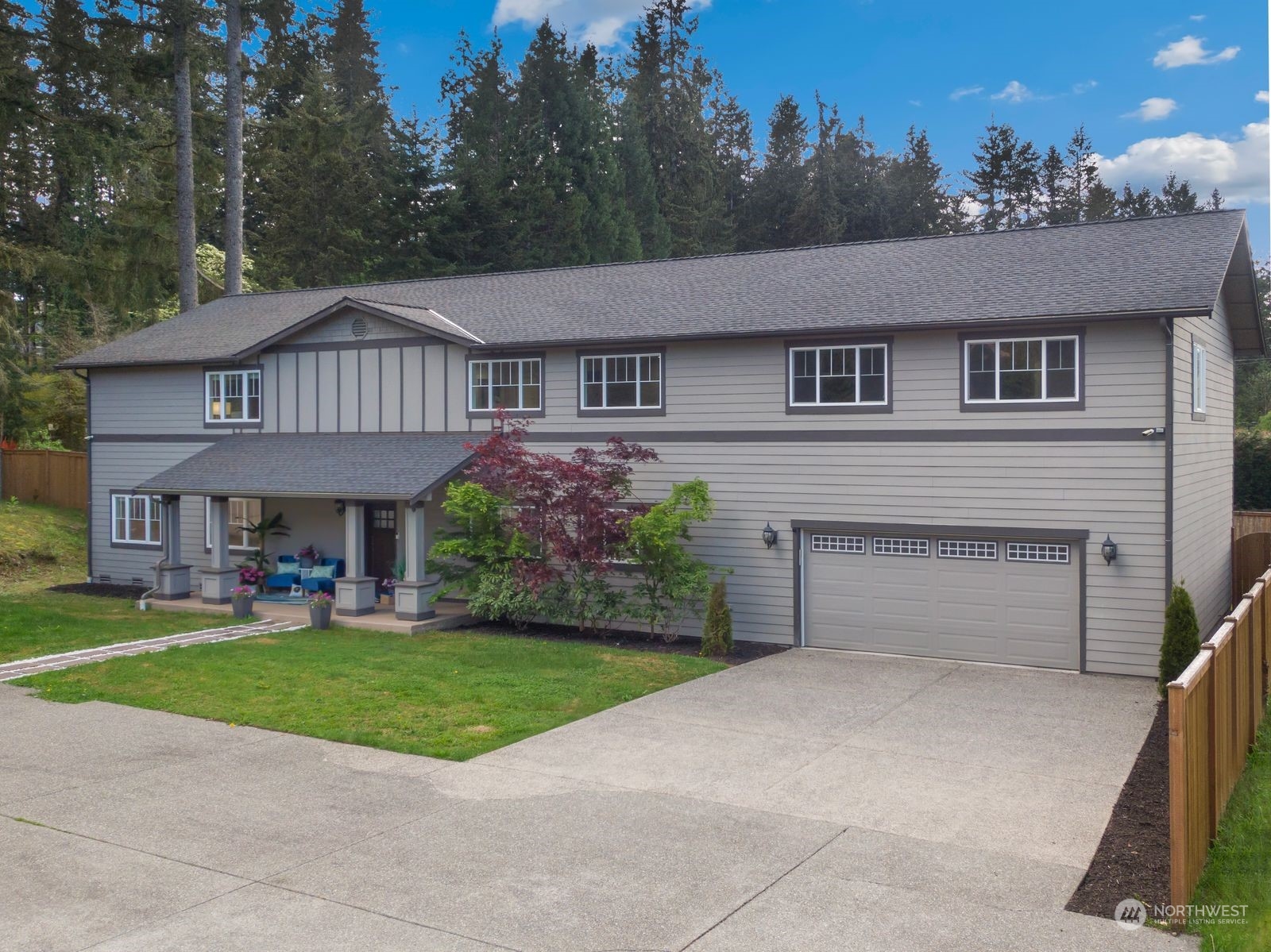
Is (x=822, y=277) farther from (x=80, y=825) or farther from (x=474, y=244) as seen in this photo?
(x=474, y=244)

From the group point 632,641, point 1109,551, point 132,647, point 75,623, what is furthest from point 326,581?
point 1109,551

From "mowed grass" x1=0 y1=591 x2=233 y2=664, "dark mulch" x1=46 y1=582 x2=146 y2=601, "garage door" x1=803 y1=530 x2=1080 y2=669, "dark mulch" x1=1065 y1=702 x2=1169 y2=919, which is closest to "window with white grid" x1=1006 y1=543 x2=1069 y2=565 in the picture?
"garage door" x1=803 y1=530 x2=1080 y2=669

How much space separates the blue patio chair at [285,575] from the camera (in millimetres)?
20141

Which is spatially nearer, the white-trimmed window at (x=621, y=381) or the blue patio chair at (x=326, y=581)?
the white-trimmed window at (x=621, y=381)

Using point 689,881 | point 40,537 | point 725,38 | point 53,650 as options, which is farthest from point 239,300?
point 725,38

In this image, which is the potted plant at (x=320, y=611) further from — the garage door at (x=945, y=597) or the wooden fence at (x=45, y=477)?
the wooden fence at (x=45, y=477)

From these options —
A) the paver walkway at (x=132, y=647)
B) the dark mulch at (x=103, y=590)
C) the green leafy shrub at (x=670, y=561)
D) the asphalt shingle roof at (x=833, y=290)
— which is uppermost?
the asphalt shingle roof at (x=833, y=290)

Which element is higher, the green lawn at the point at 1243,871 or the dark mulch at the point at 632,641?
the green lawn at the point at 1243,871

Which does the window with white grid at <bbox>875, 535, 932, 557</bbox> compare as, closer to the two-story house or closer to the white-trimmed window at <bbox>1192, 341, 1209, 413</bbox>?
the two-story house

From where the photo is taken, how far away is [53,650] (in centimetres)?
1524

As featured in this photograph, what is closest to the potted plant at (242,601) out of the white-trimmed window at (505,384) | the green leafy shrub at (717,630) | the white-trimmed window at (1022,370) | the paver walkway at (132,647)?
the paver walkway at (132,647)

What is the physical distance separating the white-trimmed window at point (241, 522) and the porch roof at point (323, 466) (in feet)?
4.17

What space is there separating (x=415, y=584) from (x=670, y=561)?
4.33 m

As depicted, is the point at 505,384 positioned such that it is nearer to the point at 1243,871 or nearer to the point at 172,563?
the point at 172,563
